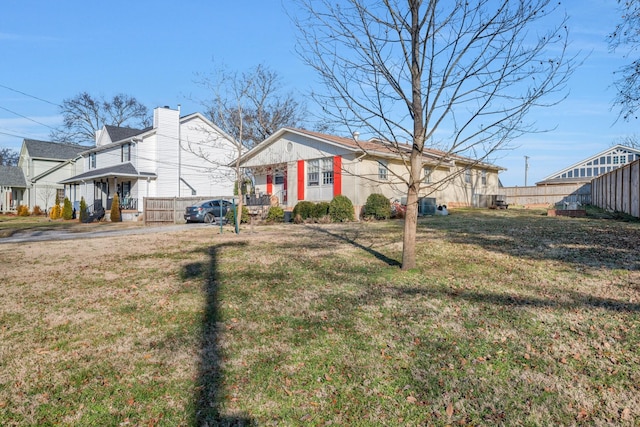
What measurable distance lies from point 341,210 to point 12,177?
1500 inches

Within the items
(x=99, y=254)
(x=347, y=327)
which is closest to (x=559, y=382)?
(x=347, y=327)

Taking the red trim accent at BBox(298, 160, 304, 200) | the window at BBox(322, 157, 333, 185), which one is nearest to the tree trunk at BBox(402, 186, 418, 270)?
the window at BBox(322, 157, 333, 185)

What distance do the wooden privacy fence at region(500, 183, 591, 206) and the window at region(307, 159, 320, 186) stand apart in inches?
698

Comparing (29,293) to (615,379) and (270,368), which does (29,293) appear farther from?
(615,379)

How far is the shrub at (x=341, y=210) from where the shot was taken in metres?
17.6

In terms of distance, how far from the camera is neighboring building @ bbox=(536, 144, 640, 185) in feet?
148

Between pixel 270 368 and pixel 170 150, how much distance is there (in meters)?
26.2

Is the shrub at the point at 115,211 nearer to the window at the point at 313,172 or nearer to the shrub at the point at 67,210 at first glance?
the shrub at the point at 67,210

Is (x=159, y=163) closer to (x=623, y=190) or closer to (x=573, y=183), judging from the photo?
(x=623, y=190)

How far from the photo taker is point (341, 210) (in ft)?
57.8

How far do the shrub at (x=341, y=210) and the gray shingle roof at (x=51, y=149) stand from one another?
105ft

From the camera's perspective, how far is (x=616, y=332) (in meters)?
4.40

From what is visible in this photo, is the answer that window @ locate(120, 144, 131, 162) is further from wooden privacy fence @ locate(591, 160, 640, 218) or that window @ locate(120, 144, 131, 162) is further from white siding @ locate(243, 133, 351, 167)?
wooden privacy fence @ locate(591, 160, 640, 218)

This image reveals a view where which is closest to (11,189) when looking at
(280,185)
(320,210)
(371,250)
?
(280,185)
